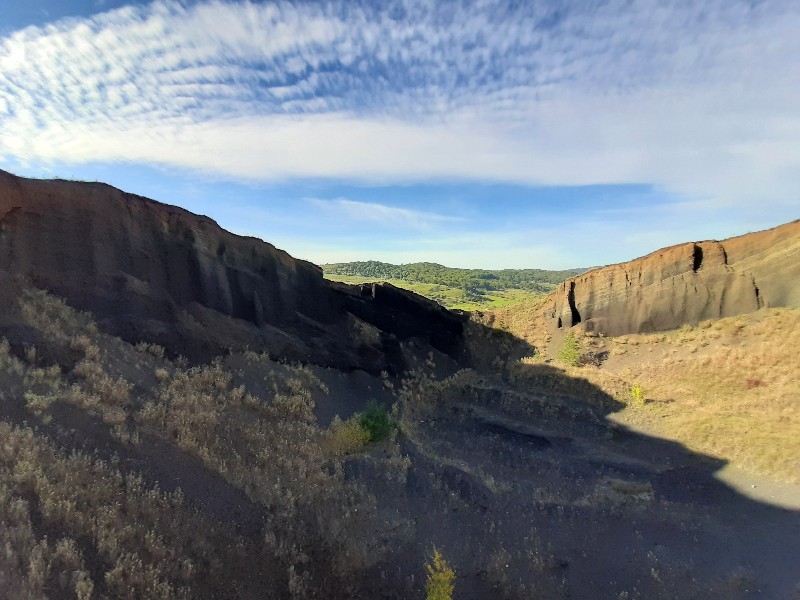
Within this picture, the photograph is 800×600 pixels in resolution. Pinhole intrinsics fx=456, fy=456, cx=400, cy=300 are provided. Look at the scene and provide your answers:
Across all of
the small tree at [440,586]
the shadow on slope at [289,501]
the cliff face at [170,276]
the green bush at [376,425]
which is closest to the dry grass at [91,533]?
the shadow on slope at [289,501]

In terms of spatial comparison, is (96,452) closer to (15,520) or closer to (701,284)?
(15,520)

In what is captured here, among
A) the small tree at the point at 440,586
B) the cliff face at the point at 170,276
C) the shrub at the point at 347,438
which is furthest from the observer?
the cliff face at the point at 170,276

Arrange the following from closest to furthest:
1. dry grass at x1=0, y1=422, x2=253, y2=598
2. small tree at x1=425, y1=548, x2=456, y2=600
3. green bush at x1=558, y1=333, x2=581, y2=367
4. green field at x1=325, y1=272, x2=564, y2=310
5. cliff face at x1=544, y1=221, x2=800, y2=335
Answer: dry grass at x1=0, y1=422, x2=253, y2=598, small tree at x1=425, y1=548, x2=456, y2=600, cliff face at x1=544, y1=221, x2=800, y2=335, green bush at x1=558, y1=333, x2=581, y2=367, green field at x1=325, y1=272, x2=564, y2=310

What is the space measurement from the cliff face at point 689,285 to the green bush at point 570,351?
5.85 feet

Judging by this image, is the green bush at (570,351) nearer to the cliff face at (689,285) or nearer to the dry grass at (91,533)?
the cliff face at (689,285)

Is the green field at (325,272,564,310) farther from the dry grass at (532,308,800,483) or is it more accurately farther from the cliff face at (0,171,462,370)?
the cliff face at (0,171,462,370)

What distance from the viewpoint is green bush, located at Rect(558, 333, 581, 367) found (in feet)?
95.4

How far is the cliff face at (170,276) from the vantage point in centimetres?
1670

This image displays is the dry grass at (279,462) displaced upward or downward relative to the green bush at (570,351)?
downward

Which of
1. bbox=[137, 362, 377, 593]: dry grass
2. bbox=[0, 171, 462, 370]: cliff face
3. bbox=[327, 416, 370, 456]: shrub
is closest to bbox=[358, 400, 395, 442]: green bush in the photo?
bbox=[327, 416, 370, 456]: shrub

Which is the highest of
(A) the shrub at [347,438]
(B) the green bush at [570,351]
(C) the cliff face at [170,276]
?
(C) the cliff face at [170,276]

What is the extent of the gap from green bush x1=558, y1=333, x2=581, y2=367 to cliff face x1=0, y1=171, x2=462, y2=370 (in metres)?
11.2

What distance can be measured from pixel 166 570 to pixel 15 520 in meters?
2.19

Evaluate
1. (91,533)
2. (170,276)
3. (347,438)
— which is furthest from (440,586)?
(170,276)
